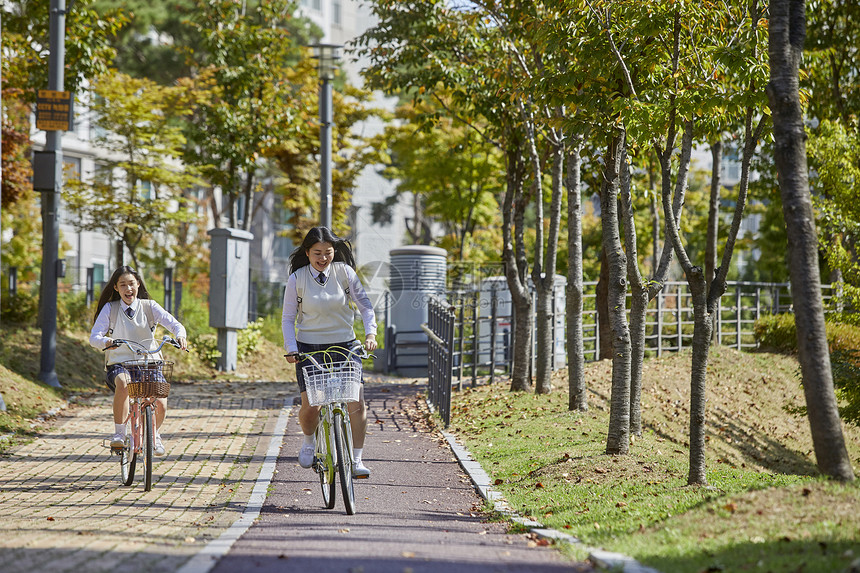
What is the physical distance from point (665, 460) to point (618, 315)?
61.4 inches

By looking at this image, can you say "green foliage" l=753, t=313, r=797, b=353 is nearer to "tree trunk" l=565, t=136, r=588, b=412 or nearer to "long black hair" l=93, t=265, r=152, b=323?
"tree trunk" l=565, t=136, r=588, b=412

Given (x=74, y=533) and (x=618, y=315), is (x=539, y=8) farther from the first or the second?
(x=74, y=533)

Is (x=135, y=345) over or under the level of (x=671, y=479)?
over

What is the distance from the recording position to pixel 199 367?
18297 millimetres

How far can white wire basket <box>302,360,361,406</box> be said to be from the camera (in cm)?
673

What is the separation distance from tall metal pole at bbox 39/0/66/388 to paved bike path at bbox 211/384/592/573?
512cm

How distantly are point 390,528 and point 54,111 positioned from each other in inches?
389

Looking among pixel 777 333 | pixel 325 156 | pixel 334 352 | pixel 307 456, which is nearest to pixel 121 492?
pixel 307 456

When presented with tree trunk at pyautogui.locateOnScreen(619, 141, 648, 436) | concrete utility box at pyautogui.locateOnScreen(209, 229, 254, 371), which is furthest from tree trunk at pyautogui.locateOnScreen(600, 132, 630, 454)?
concrete utility box at pyautogui.locateOnScreen(209, 229, 254, 371)

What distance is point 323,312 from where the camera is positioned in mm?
7137

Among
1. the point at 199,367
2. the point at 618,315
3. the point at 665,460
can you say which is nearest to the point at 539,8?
the point at 618,315

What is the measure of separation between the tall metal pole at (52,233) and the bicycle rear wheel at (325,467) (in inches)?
324

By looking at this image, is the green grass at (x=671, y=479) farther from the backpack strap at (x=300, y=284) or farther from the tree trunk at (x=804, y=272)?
the backpack strap at (x=300, y=284)

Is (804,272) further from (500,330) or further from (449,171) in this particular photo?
(449,171)
